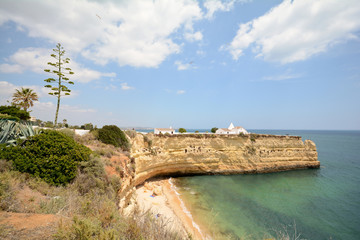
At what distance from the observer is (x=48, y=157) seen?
701 cm

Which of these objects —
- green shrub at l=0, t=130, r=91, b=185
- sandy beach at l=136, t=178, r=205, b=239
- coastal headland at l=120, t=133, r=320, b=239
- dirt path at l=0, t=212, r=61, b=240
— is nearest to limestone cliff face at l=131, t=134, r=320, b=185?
coastal headland at l=120, t=133, r=320, b=239

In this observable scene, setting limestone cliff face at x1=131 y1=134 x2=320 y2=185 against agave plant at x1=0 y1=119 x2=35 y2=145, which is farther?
limestone cliff face at x1=131 y1=134 x2=320 y2=185

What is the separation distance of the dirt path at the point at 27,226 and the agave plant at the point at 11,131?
20.8 feet

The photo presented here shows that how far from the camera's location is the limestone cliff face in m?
19.7

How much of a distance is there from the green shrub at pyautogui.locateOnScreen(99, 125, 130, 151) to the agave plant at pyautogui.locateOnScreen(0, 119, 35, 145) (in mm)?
6068

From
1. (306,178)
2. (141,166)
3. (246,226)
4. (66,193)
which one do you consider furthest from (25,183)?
(306,178)

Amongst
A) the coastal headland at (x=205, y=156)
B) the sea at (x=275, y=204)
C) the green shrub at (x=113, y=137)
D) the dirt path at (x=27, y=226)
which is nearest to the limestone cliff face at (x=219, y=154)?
the coastal headland at (x=205, y=156)

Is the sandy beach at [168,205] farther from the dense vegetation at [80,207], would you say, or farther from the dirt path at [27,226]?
the dirt path at [27,226]

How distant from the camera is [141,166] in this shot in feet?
56.0

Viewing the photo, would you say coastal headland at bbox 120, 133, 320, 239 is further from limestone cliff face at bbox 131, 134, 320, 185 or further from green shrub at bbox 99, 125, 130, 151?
green shrub at bbox 99, 125, 130, 151

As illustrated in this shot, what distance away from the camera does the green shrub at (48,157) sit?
254 inches

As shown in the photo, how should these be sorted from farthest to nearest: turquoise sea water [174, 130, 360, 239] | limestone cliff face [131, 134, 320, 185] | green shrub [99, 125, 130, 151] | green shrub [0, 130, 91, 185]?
limestone cliff face [131, 134, 320, 185], green shrub [99, 125, 130, 151], turquoise sea water [174, 130, 360, 239], green shrub [0, 130, 91, 185]

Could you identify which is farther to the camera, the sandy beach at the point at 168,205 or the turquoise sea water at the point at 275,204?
the turquoise sea water at the point at 275,204

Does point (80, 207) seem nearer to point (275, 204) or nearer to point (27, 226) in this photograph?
point (27, 226)
